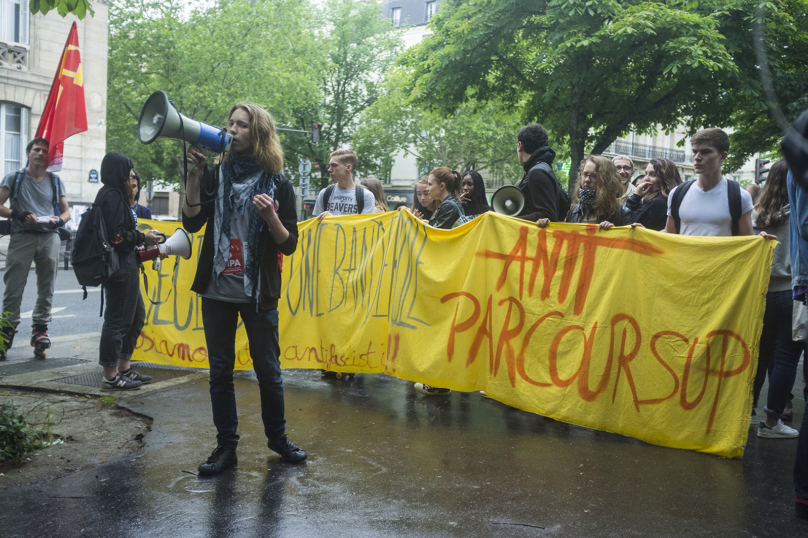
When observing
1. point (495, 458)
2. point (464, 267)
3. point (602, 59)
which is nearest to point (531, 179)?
point (464, 267)

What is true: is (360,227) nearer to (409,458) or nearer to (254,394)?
(254,394)

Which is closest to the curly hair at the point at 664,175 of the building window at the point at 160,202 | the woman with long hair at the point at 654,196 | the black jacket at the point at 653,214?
the woman with long hair at the point at 654,196

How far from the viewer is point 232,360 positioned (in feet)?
12.1

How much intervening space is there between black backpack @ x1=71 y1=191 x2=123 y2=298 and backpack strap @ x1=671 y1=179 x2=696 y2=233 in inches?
156

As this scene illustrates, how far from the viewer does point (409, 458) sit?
3.84m

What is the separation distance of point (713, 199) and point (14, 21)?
76.6 ft

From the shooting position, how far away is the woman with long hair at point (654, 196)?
5488mm

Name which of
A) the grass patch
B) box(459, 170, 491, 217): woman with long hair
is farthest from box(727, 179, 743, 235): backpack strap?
the grass patch

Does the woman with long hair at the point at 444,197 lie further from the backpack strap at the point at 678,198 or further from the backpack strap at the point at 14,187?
the backpack strap at the point at 14,187

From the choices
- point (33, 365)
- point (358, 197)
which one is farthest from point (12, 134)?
point (358, 197)

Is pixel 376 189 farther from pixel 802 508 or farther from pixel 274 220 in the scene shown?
pixel 802 508

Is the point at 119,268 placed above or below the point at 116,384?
above

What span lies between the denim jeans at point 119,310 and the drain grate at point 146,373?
312 millimetres

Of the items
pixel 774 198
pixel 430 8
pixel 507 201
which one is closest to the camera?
pixel 774 198
